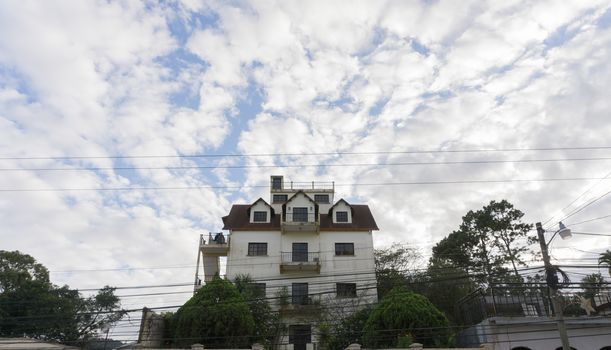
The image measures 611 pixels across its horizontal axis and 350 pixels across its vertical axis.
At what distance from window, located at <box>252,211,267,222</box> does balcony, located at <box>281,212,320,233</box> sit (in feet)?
6.33

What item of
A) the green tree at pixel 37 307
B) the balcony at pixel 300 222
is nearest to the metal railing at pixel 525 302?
the balcony at pixel 300 222

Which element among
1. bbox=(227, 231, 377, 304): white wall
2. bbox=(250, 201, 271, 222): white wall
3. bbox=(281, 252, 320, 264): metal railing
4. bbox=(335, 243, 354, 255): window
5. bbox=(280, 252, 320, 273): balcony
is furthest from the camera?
bbox=(250, 201, 271, 222): white wall

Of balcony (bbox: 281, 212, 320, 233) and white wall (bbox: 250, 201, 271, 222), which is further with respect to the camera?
white wall (bbox: 250, 201, 271, 222)

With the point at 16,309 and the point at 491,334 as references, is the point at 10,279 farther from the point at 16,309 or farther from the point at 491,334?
the point at 491,334

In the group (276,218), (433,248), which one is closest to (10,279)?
(276,218)

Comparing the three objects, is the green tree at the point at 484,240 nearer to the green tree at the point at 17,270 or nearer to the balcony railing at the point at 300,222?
the balcony railing at the point at 300,222

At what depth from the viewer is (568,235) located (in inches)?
628

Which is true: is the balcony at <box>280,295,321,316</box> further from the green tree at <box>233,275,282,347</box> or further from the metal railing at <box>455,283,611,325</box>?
the metal railing at <box>455,283,611,325</box>

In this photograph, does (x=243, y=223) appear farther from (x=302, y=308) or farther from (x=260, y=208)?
(x=302, y=308)

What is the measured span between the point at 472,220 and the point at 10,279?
1634 inches

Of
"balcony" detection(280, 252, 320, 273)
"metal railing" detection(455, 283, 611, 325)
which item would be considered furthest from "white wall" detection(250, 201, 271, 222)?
"metal railing" detection(455, 283, 611, 325)

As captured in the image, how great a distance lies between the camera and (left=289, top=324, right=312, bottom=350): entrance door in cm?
3047

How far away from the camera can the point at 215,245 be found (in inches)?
1355

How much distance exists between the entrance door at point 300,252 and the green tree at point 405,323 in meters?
12.3
